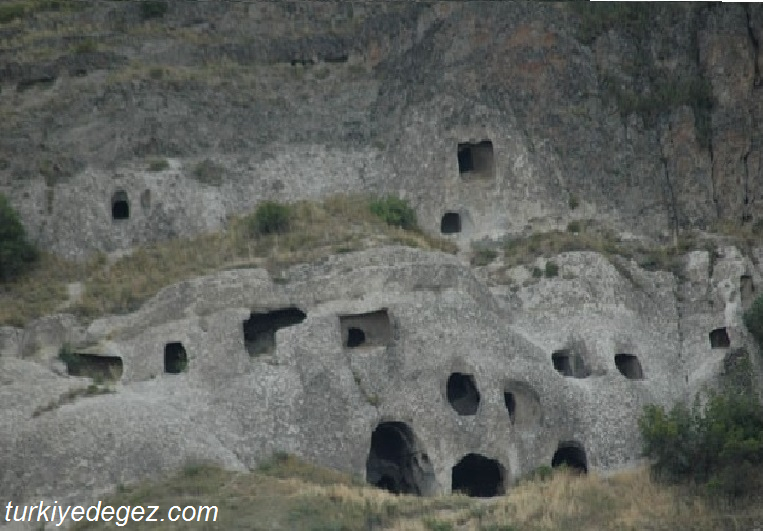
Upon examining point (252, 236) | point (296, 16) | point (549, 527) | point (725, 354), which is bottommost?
point (549, 527)

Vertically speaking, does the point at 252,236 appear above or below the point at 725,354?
above

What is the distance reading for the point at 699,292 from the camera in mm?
69875

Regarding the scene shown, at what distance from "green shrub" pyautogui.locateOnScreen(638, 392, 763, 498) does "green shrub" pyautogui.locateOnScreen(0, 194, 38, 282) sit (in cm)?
2151

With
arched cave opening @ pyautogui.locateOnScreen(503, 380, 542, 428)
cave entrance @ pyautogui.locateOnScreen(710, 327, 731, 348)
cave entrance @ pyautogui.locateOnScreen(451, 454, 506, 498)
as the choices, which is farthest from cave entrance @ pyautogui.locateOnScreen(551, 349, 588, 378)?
cave entrance @ pyautogui.locateOnScreen(710, 327, 731, 348)

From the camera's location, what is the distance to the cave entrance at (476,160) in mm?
74562

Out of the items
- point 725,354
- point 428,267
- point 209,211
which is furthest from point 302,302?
point 725,354

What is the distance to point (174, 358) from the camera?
216ft

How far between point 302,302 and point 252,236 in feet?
19.4

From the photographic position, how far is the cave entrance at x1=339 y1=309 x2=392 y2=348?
66.7 meters

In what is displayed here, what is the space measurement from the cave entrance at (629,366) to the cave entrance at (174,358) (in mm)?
13620

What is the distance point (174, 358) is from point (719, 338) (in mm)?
17425

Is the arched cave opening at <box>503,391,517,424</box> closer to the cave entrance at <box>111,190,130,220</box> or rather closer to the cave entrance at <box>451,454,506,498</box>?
the cave entrance at <box>451,454,506,498</box>

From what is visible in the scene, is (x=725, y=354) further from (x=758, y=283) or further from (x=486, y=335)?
(x=486, y=335)

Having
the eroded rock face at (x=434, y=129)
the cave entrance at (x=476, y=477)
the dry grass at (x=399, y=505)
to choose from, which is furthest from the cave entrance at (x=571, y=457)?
the eroded rock face at (x=434, y=129)
